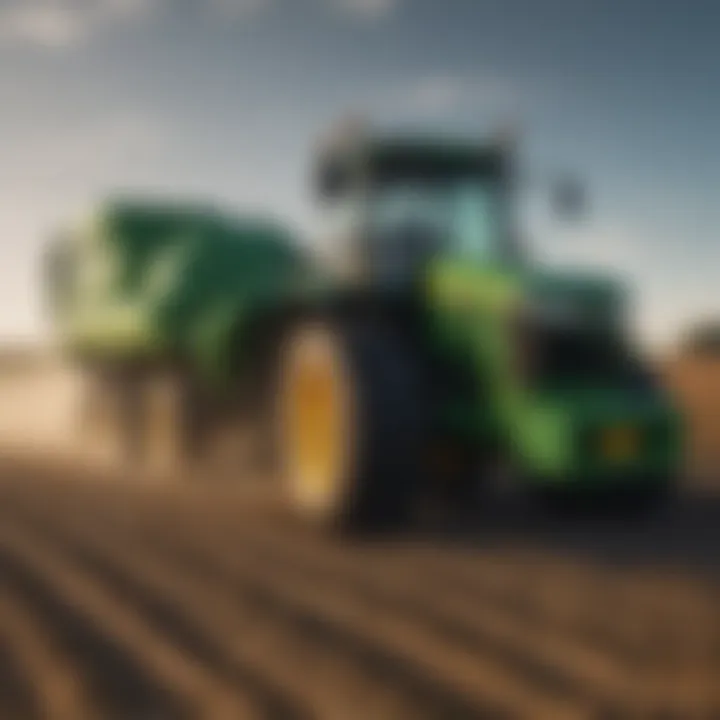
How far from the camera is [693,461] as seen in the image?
955cm

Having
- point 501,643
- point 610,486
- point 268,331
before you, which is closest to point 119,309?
point 268,331

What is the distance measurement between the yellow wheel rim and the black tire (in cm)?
5

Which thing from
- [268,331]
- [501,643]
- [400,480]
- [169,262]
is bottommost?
[501,643]

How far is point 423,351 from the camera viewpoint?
21.2 feet

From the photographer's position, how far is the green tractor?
563 cm

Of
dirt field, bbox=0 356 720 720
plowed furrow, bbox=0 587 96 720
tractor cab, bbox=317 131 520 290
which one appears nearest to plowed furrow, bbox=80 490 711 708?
dirt field, bbox=0 356 720 720

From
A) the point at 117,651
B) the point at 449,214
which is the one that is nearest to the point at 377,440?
the point at 449,214

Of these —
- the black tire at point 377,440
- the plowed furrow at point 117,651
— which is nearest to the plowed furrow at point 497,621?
the black tire at point 377,440

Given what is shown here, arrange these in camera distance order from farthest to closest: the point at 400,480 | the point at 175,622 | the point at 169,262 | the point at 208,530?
the point at 169,262 < the point at 208,530 < the point at 400,480 < the point at 175,622

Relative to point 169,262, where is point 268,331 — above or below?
below

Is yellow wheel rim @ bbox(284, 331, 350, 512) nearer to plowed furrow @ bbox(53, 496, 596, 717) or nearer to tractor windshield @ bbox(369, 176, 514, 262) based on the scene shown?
plowed furrow @ bbox(53, 496, 596, 717)

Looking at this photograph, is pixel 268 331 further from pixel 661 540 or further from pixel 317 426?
pixel 661 540

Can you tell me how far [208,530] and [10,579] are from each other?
1446 mm

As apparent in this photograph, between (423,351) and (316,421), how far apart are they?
79cm
